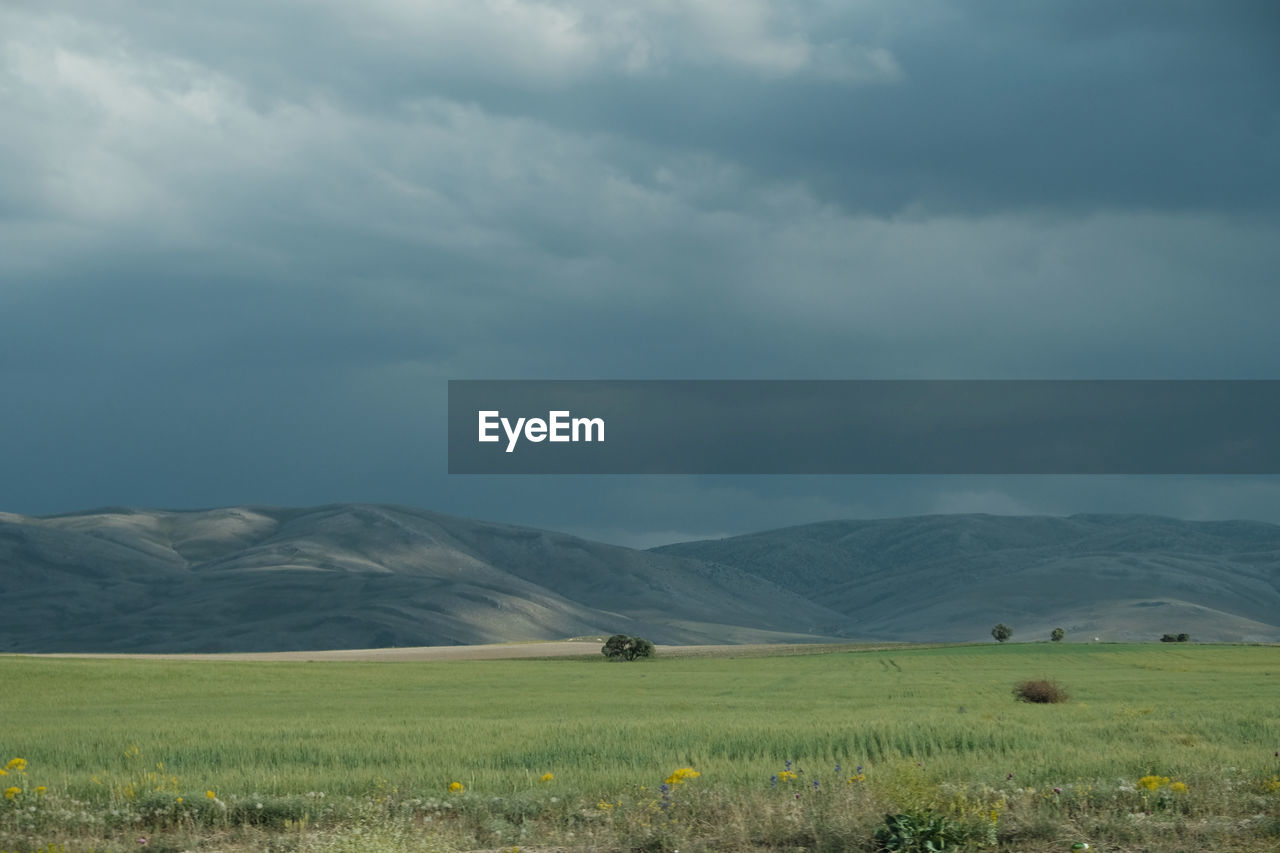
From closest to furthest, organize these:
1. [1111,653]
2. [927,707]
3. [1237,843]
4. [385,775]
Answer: [1237,843] → [385,775] → [927,707] → [1111,653]

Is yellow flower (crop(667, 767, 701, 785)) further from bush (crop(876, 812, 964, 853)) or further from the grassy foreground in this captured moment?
bush (crop(876, 812, 964, 853))

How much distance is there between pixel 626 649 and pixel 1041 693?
77.9m

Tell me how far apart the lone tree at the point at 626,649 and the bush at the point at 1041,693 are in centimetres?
7550

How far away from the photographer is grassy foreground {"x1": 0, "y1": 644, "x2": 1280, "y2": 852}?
544 inches

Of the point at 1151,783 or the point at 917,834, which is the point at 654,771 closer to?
the point at 1151,783

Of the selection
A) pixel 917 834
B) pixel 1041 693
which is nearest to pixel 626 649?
pixel 1041 693

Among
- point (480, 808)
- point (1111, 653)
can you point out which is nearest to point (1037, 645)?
point (1111, 653)

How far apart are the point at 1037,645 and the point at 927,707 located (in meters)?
96.1

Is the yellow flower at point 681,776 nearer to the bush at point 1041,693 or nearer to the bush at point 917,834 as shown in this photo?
the bush at point 917,834

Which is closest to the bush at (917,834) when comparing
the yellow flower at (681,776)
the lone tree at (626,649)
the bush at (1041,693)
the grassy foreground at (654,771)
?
the grassy foreground at (654,771)

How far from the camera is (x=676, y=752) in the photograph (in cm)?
2498

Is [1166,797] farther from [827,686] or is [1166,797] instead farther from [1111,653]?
[1111,653]

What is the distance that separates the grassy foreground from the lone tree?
211 ft

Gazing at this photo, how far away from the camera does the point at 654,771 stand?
21.0 meters
